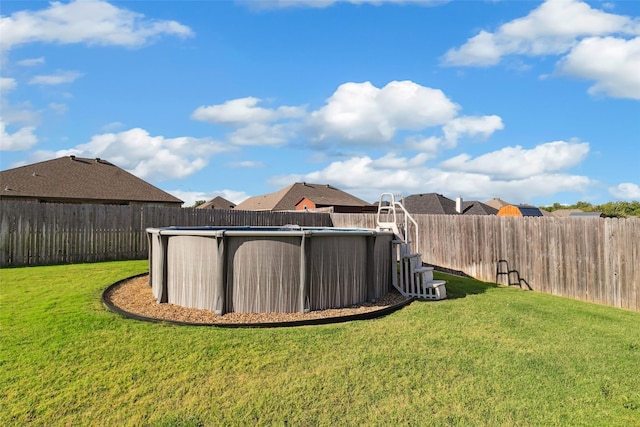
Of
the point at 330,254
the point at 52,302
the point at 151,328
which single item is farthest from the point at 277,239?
the point at 52,302

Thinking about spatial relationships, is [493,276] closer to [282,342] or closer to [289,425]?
[282,342]

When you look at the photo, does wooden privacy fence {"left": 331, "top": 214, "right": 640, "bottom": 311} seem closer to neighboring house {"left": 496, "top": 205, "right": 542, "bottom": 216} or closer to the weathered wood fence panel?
the weathered wood fence panel

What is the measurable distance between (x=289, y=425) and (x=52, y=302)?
5253mm

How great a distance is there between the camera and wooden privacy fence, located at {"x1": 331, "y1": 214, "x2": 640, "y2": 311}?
7332 millimetres

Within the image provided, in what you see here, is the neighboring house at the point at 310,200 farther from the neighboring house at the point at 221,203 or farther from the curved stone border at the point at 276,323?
the curved stone border at the point at 276,323

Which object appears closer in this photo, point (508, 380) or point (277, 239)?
point (508, 380)

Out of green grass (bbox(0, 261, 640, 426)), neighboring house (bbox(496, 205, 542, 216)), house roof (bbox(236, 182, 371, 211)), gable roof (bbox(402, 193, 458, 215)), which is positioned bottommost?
green grass (bbox(0, 261, 640, 426))

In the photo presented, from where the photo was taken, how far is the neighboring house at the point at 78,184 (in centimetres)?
1906

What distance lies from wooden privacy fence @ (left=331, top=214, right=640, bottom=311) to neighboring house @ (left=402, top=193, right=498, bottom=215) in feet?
65.5

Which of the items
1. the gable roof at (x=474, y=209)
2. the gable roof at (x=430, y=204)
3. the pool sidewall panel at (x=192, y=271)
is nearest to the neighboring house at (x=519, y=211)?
the gable roof at (x=474, y=209)

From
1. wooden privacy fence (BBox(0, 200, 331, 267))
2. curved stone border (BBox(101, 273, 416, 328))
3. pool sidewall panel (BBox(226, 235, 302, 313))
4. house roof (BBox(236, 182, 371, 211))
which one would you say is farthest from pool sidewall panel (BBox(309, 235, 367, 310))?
house roof (BBox(236, 182, 371, 211))

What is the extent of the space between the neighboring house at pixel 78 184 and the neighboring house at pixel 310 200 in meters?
15.4

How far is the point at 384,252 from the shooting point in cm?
728

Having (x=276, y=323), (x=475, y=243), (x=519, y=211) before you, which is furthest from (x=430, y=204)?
(x=276, y=323)
